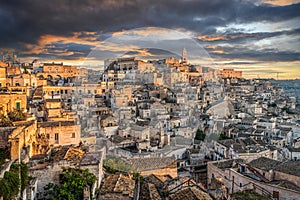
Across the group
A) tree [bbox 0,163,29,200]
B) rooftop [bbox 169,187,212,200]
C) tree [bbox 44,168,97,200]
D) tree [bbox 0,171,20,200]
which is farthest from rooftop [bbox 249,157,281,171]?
tree [bbox 0,171,20,200]

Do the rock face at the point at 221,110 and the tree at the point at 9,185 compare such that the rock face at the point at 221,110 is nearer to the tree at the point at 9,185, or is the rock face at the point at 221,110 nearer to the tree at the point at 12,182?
the tree at the point at 12,182

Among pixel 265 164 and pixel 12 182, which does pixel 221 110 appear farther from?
pixel 12 182

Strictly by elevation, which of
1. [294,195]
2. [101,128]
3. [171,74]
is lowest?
[294,195]

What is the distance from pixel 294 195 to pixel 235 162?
3.56 m

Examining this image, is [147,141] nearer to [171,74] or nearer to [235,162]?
[235,162]

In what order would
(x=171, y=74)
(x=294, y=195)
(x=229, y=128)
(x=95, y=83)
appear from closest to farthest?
(x=294, y=195) < (x=229, y=128) < (x=95, y=83) < (x=171, y=74)

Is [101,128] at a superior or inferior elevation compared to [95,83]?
inferior

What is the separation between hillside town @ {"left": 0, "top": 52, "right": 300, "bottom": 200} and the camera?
22.3 feet

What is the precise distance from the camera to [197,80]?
32.7 metres

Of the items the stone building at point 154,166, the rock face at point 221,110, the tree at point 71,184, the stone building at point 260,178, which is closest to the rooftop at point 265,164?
the stone building at point 260,178

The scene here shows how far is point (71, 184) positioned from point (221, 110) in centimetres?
1950

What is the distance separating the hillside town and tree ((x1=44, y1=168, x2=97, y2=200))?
0.04m

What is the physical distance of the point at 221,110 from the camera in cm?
2411

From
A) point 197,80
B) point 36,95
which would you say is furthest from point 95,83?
point 197,80
